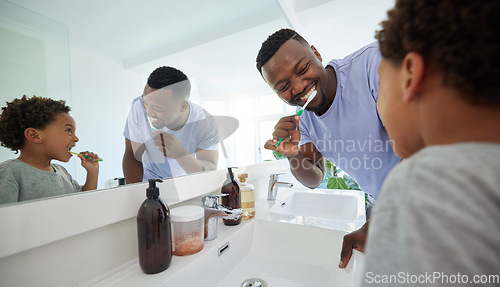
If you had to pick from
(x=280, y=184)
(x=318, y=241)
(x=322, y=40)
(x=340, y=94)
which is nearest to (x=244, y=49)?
(x=340, y=94)

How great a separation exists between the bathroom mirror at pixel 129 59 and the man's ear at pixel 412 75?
63 cm

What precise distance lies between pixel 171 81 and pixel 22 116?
409 mm

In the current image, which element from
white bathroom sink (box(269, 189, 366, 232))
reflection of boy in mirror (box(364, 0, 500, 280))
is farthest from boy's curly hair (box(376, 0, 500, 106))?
white bathroom sink (box(269, 189, 366, 232))

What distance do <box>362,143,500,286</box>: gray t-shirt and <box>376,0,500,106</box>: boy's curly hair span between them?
0.19ft

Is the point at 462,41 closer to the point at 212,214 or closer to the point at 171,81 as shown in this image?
the point at 212,214

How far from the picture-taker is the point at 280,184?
1.21 metres

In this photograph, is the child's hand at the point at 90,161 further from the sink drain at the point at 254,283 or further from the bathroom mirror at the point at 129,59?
the sink drain at the point at 254,283

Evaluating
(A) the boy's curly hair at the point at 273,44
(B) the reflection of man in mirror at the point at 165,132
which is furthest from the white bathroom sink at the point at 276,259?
(A) the boy's curly hair at the point at 273,44

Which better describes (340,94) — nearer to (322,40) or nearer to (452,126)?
(452,126)

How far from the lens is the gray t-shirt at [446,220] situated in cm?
17

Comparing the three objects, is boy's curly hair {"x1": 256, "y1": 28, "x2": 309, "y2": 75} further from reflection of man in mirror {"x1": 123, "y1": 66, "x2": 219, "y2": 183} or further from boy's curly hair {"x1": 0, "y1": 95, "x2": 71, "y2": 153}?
boy's curly hair {"x1": 0, "y1": 95, "x2": 71, "y2": 153}

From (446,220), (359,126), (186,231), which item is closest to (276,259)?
(186,231)

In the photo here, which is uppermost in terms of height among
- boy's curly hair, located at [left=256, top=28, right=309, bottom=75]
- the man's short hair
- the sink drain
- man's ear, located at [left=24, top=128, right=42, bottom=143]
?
boy's curly hair, located at [left=256, top=28, right=309, bottom=75]

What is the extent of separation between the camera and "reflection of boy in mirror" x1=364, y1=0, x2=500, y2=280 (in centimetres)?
17
